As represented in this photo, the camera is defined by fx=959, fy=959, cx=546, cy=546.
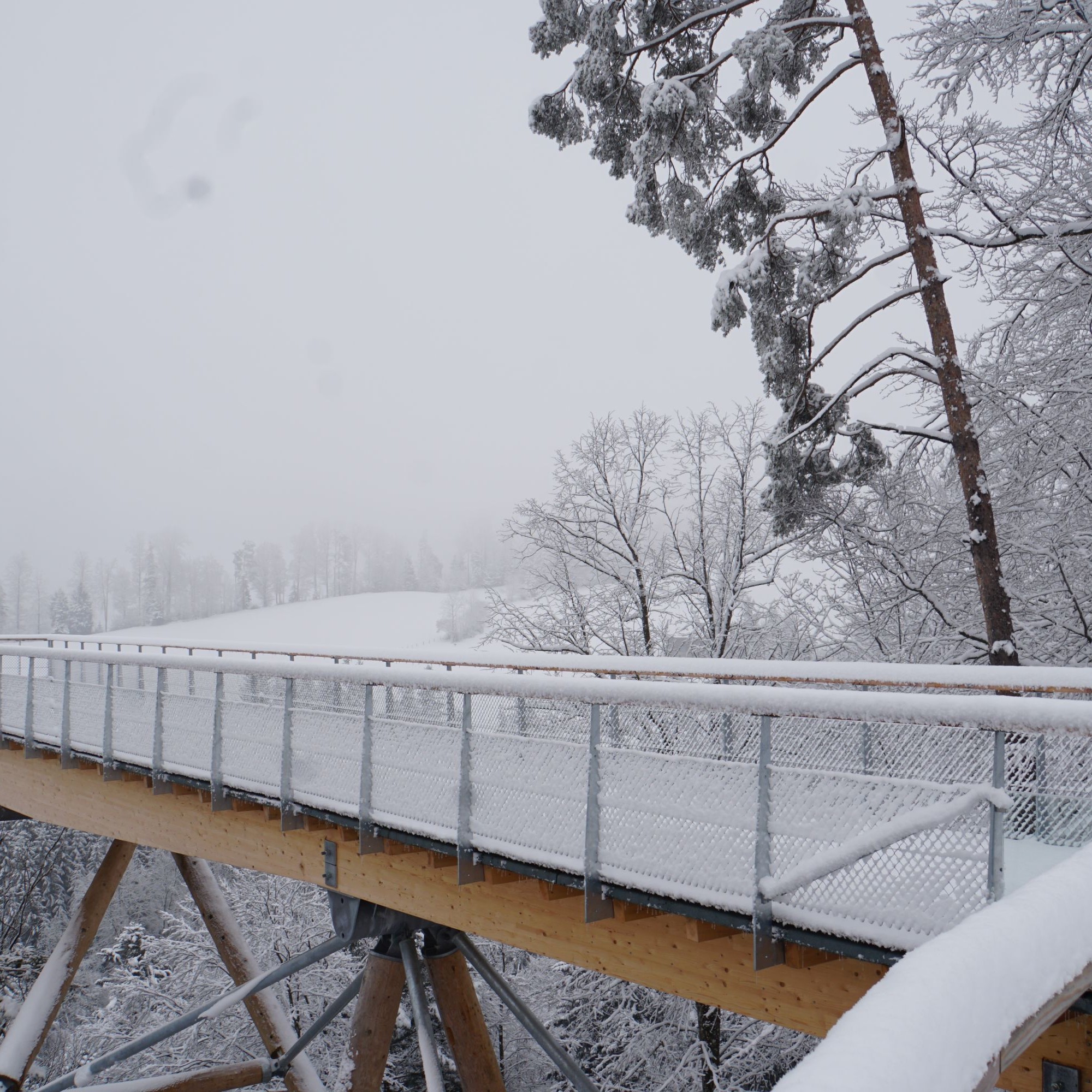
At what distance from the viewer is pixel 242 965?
35.2 feet

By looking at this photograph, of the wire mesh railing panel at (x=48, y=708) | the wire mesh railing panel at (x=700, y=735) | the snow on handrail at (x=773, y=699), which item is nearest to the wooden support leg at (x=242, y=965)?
the wire mesh railing panel at (x=48, y=708)

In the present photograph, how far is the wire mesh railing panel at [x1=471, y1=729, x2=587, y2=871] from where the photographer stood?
16.4 ft

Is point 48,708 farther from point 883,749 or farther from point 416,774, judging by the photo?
point 883,749

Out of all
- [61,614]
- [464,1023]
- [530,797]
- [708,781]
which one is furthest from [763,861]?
[61,614]

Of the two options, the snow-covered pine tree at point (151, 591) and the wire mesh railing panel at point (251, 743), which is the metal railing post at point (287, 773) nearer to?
the wire mesh railing panel at point (251, 743)

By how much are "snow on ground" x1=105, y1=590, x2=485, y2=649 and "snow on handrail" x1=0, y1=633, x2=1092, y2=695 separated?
28144mm

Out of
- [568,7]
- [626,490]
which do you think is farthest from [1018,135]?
[626,490]

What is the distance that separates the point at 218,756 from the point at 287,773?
1.07 m

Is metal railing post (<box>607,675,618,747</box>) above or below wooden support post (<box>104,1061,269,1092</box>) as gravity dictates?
above

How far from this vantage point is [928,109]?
434 inches

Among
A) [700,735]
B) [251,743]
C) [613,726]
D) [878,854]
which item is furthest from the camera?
[251,743]

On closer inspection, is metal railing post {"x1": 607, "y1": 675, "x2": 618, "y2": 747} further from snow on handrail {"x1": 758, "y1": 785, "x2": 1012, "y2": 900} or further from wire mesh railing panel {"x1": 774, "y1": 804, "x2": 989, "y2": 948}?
wire mesh railing panel {"x1": 774, "y1": 804, "x2": 989, "y2": 948}

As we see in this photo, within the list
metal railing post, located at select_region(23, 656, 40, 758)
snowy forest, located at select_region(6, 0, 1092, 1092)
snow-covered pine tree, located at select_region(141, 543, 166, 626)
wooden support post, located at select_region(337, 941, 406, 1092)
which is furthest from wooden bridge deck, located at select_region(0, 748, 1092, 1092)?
snow-covered pine tree, located at select_region(141, 543, 166, 626)

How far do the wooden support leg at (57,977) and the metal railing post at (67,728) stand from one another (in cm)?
121
